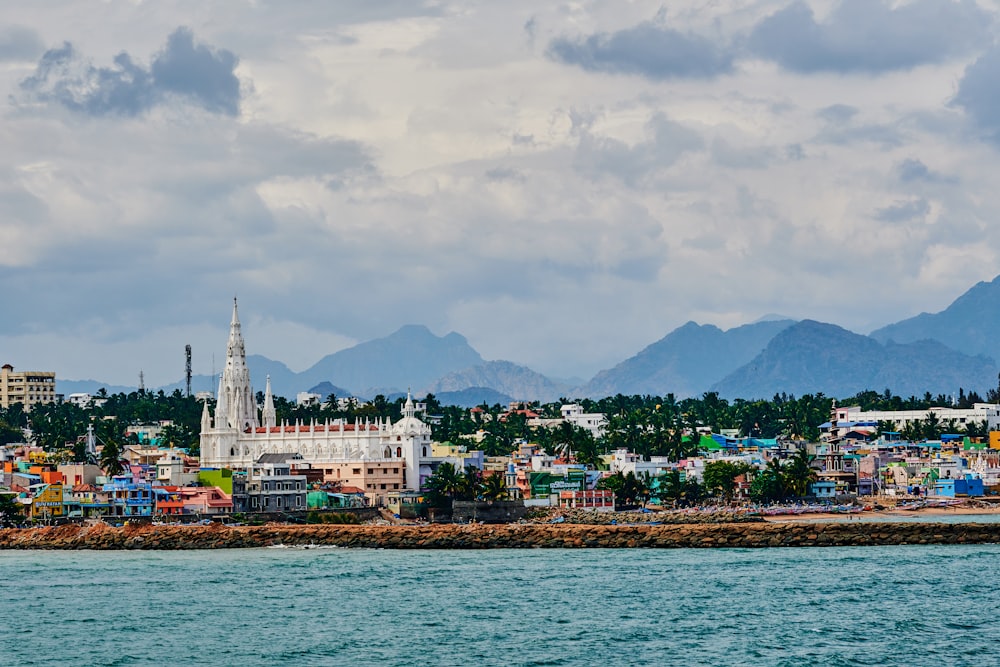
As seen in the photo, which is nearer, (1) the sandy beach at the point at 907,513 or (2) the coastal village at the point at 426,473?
(2) the coastal village at the point at 426,473

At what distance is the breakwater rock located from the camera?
82750 mm

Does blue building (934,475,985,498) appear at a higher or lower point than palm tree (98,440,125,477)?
lower

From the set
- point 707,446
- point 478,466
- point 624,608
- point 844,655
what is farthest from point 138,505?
point 707,446

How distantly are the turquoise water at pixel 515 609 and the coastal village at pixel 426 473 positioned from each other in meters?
24.6

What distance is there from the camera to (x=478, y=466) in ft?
459

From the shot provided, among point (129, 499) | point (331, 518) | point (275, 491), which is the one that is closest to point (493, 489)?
point (331, 518)

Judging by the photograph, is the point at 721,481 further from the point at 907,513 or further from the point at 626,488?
the point at 907,513

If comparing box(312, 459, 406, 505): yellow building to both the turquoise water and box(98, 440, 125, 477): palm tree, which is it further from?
the turquoise water

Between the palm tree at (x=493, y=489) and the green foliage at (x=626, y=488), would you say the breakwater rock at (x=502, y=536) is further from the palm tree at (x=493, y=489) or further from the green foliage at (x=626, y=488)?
the green foliage at (x=626, y=488)

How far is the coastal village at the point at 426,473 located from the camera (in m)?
105

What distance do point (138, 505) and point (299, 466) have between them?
22281mm

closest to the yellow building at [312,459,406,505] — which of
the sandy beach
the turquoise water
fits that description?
the sandy beach

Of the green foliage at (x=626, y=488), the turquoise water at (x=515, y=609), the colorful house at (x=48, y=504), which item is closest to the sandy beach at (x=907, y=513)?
the green foliage at (x=626, y=488)

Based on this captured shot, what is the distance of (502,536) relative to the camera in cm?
8556
